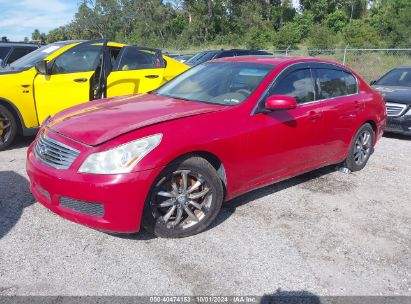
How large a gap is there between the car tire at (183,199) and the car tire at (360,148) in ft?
8.48

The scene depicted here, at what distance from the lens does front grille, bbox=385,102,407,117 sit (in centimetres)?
798

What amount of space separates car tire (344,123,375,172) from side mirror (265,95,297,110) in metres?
1.94

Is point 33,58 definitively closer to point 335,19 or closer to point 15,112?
point 15,112

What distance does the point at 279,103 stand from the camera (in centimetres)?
384

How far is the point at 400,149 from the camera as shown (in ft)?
23.7

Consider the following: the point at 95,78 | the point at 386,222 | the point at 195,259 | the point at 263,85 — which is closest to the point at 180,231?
the point at 195,259

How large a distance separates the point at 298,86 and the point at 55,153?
267cm

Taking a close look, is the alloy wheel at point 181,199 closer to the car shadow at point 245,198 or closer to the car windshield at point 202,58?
the car shadow at point 245,198

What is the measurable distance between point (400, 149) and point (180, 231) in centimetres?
533

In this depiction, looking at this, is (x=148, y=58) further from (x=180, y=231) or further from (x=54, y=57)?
(x=180, y=231)

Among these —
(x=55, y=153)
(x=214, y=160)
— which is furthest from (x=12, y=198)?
(x=214, y=160)

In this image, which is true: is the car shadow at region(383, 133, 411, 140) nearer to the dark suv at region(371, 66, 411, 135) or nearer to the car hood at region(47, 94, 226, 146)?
the dark suv at region(371, 66, 411, 135)

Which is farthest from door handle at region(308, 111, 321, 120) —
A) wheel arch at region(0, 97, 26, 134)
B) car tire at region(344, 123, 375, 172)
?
wheel arch at region(0, 97, 26, 134)

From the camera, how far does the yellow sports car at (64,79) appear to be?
5.96m
